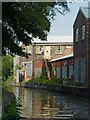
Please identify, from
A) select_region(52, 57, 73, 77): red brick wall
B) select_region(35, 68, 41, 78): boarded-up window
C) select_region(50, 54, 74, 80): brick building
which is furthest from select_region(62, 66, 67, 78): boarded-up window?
select_region(35, 68, 41, 78): boarded-up window

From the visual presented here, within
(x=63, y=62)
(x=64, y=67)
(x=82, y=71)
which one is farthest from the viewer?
(x=63, y=62)

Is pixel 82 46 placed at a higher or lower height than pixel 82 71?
higher

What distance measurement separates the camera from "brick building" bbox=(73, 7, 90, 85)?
28.1 meters

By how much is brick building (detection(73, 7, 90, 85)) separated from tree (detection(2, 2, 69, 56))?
912cm

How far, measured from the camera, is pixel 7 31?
15828mm

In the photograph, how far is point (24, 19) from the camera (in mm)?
13234

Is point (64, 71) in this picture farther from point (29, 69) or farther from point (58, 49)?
point (29, 69)

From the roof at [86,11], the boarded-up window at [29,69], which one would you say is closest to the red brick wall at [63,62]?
the roof at [86,11]

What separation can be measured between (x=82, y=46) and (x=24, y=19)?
1684cm

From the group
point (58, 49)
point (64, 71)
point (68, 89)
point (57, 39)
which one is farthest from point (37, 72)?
point (68, 89)

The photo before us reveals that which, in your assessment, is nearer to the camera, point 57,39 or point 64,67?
point 64,67

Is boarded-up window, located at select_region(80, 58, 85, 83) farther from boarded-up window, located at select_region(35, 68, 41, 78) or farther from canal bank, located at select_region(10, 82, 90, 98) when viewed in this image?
boarded-up window, located at select_region(35, 68, 41, 78)

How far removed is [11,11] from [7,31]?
286 cm

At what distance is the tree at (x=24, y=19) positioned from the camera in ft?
33.8
